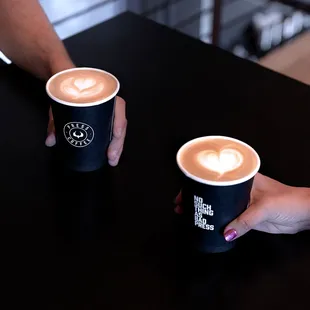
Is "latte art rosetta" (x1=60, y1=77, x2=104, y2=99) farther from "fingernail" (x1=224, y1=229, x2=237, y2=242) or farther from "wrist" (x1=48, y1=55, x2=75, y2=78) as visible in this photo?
"fingernail" (x1=224, y1=229, x2=237, y2=242)

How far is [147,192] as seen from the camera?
87 cm

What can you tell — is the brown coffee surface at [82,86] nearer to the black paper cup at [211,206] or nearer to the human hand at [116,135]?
the human hand at [116,135]

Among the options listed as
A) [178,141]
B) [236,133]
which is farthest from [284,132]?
[178,141]

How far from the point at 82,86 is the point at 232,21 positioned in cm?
203

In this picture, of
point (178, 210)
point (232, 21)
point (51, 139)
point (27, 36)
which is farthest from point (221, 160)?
point (232, 21)

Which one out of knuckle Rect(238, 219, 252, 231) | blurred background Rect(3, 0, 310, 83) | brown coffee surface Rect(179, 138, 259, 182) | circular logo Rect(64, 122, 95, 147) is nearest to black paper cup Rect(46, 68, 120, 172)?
circular logo Rect(64, 122, 95, 147)

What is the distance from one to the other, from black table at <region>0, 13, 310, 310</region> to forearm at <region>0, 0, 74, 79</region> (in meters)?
0.04

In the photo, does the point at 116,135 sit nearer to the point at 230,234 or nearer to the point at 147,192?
the point at 147,192

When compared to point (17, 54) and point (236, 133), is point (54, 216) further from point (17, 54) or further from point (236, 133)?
point (17, 54)

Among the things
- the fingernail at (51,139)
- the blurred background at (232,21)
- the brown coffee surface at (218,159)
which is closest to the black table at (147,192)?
the fingernail at (51,139)

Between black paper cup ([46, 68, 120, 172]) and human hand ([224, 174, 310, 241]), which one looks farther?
black paper cup ([46, 68, 120, 172])

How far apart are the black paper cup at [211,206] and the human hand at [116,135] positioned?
0.20 metres

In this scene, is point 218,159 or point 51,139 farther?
point 51,139

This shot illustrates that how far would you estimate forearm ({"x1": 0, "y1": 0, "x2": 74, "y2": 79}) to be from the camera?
1.15m
